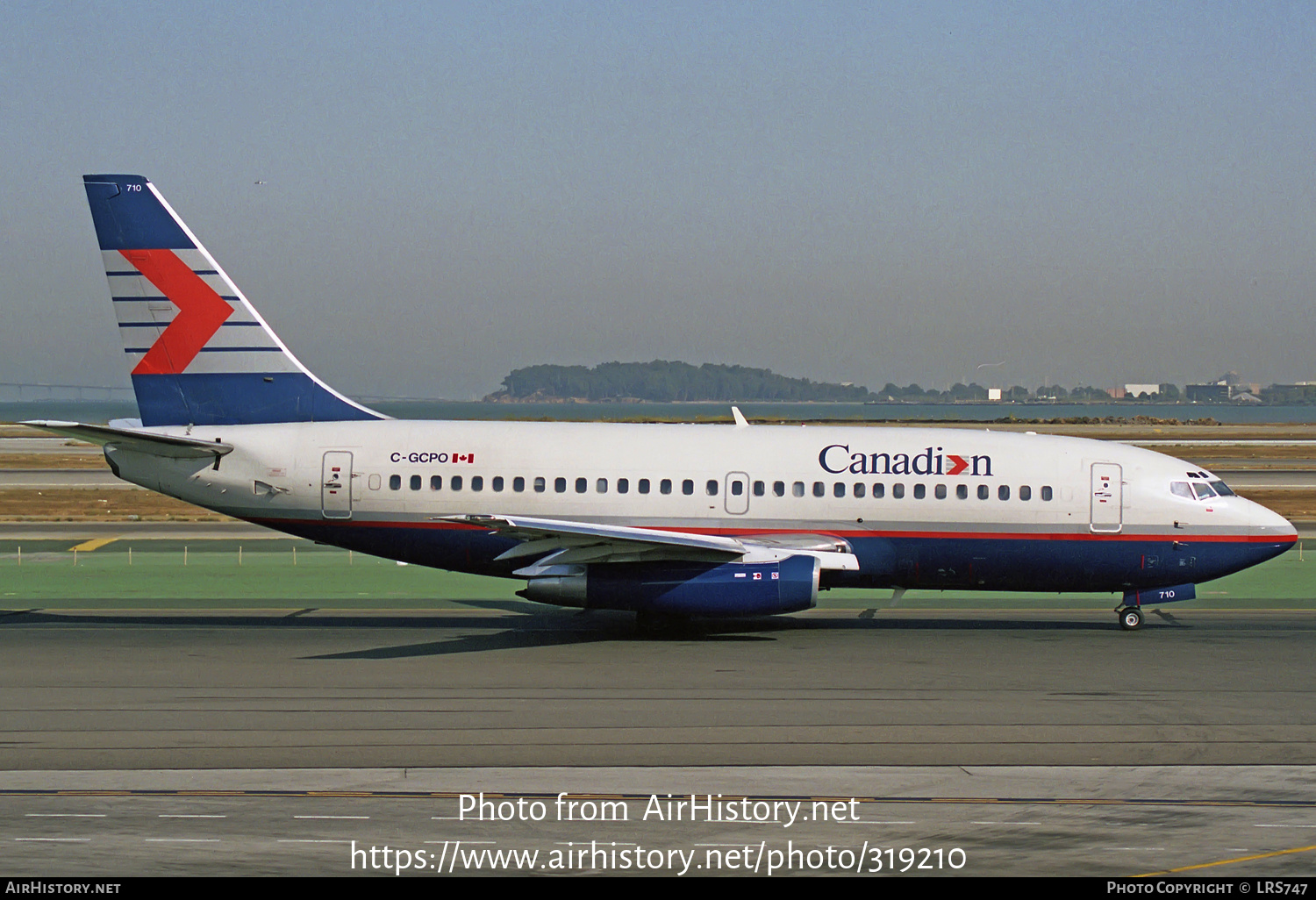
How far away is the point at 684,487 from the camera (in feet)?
85.6

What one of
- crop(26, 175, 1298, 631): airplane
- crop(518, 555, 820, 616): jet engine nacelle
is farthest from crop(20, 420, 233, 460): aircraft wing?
crop(518, 555, 820, 616): jet engine nacelle

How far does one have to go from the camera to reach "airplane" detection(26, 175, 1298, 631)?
25766 millimetres

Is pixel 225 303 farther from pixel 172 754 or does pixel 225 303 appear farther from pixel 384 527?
pixel 172 754

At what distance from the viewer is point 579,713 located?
18.1 meters

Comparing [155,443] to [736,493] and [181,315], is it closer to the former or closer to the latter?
[181,315]

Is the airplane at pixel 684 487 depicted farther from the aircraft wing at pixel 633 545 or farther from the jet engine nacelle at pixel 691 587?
the jet engine nacelle at pixel 691 587

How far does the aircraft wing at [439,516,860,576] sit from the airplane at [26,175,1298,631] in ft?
0.26

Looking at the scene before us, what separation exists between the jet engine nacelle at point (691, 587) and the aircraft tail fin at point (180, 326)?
723 cm

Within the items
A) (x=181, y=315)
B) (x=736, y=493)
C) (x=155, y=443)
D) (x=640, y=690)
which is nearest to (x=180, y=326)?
(x=181, y=315)

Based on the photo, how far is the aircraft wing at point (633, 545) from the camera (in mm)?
23125

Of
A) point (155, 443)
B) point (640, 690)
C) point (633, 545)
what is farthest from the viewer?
point (155, 443)

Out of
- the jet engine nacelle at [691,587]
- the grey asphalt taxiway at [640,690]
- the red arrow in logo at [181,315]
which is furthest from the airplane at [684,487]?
the grey asphalt taxiway at [640,690]

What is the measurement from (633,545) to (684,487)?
2701 millimetres

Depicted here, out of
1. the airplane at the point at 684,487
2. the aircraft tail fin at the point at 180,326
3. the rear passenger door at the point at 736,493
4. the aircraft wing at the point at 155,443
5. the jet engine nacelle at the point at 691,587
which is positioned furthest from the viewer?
the aircraft tail fin at the point at 180,326
